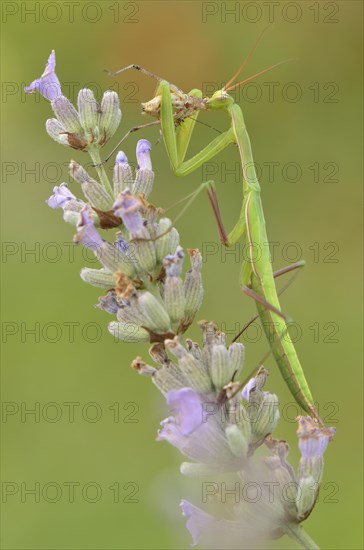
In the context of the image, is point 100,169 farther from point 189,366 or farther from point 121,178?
point 189,366

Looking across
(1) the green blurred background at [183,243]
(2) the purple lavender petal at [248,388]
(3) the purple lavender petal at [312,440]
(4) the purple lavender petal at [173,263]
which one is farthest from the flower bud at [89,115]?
(1) the green blurred background at [183,243]

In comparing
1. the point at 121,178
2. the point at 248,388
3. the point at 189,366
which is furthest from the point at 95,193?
the point at 248,388

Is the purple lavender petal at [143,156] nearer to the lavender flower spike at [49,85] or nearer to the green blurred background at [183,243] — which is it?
the lavender flower spike at [49,85]

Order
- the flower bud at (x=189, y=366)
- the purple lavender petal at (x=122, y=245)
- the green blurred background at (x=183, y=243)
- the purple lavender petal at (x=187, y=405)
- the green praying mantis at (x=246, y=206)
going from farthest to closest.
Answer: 1. the green blurred background at (x=183, y=243)
2. the green praying mantis at (x=246, y=206)
3. the purple lavender petal at (x=122, y=245)
4. the flower bud at (x=189, y=366)
5. the purple lavender petal at (x=187, y=405)

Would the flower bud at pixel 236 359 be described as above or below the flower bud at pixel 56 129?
below

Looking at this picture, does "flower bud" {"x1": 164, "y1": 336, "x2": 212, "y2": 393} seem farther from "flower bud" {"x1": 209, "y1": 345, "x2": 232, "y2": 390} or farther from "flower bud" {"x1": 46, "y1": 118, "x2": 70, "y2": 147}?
"flower bud" {"x1": 46, "y1": 118, "x2": 70, "y2": 147}

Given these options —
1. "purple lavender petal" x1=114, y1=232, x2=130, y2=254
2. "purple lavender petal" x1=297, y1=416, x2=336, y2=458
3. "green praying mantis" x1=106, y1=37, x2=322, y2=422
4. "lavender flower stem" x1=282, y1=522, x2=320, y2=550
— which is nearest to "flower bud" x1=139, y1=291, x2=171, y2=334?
"purple lavender petal" x1=114, y1=232, x2=130, y2=254

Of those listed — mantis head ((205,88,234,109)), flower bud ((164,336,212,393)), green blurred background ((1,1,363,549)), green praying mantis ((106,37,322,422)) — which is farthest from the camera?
green blurred background ((1,1,363,549))
